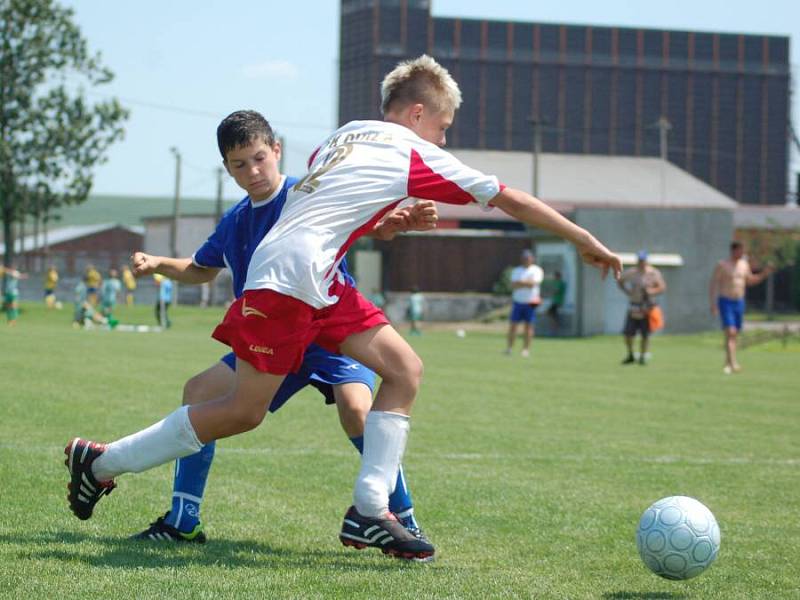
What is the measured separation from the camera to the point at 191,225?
87.4 meters

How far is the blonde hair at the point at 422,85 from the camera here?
5223 mm

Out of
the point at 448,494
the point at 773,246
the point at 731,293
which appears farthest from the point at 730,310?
the point at 773,246

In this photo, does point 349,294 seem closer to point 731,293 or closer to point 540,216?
point 540,216

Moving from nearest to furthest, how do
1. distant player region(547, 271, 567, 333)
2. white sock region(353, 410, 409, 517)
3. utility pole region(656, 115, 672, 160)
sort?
1. white sock region(353, 410, 409, 517)
2. distant player region(547, 271, 567, 333)
3. utility pole region(656, 115, 672, 160)

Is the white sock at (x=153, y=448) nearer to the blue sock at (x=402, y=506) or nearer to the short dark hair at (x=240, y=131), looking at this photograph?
the blue sock at (x=402, y=506)

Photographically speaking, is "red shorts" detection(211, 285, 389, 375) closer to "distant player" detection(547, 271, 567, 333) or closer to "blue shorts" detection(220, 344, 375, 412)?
"blue shorts" detection(220, 344, 375, 412)

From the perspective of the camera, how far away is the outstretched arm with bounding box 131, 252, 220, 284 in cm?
575

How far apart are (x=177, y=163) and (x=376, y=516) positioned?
71.1 meters

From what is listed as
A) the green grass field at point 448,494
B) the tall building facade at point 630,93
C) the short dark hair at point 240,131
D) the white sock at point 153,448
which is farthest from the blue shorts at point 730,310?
the tall building facade at point 630,93

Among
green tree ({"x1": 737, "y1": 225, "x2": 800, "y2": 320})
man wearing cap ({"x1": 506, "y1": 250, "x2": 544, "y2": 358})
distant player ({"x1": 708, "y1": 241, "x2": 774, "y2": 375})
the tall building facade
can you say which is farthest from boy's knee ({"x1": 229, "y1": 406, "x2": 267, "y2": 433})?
the tall building facade

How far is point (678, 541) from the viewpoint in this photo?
15.8 feet

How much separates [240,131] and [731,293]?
17.1 m

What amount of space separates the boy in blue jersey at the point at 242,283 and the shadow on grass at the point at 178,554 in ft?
0.59

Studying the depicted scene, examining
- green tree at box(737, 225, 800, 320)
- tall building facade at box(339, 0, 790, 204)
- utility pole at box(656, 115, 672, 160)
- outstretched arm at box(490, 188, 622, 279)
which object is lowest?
outstretched arm at box(490, 188, 622, 279)
